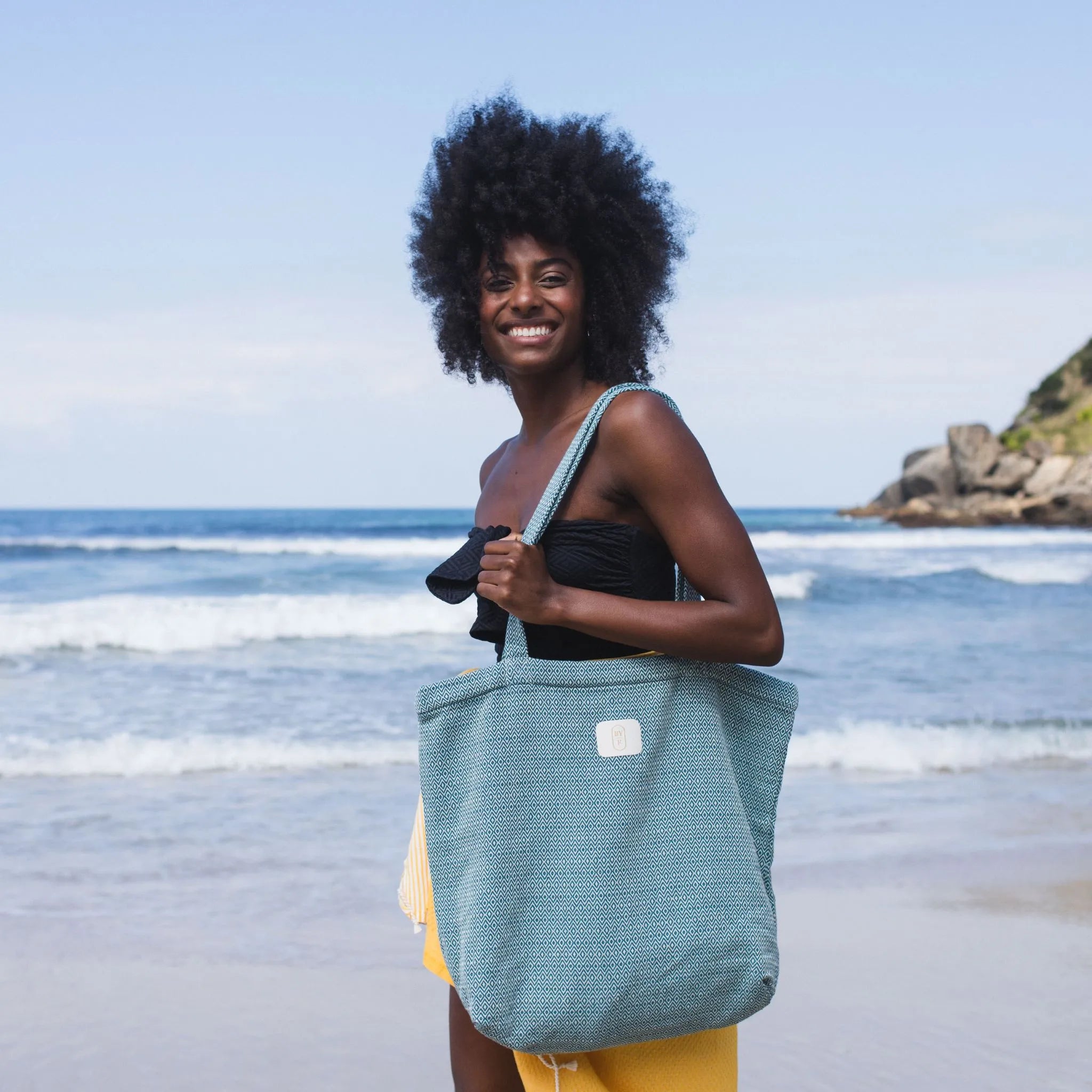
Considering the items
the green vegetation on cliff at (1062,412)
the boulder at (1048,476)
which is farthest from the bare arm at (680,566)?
the green vegetation on cliff at (1062,412)

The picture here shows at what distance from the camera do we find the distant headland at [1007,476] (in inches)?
1439

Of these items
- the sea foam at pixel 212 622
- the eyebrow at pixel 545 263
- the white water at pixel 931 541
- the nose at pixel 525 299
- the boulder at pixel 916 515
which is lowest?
the boulder at pixel 916 515

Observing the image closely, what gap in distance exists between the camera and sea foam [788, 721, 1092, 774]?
6500mm

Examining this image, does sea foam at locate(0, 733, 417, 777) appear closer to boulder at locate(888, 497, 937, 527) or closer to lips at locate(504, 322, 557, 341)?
lips at locate(504, 322, 557, 341)

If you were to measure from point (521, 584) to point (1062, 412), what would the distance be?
50.9 meters

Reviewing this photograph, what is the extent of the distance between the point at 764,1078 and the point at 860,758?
365 centimetres

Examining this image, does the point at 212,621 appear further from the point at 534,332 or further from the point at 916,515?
the point at 916,515

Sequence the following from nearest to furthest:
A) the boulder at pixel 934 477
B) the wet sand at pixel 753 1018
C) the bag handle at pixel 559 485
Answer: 1. the bag handle at pixel 559 485
2. the wet sand at pixel 753 1018
3. the boulder at pixel 934 477

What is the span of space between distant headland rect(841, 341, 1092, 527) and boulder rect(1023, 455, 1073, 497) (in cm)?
2

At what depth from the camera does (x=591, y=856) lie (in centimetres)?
148

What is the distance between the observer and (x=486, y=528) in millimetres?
1805

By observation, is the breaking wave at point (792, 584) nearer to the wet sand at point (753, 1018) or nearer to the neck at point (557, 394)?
the wet sand at point (753, 1018)

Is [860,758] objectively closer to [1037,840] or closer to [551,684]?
[1037,840]

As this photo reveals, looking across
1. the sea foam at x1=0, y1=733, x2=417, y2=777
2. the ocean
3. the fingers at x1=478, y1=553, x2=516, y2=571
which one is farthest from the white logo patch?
the sea foam at x1=0, y1=733, x2=417, y2=777
